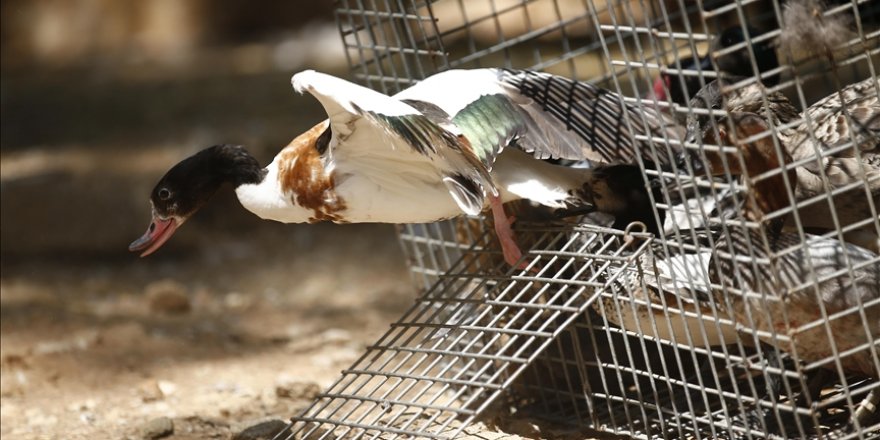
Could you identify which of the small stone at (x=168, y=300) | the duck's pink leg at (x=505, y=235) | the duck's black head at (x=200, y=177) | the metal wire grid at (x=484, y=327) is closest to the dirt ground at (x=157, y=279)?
the small stone at (x=168, y=300)

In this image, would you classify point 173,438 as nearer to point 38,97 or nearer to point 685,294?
point 685,294

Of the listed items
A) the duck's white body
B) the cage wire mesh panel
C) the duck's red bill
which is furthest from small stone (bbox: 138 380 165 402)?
the duck's white body

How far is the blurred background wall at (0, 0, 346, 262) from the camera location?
6.26 m

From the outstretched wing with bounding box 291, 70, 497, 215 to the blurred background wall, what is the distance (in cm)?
353

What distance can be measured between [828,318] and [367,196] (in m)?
1.38

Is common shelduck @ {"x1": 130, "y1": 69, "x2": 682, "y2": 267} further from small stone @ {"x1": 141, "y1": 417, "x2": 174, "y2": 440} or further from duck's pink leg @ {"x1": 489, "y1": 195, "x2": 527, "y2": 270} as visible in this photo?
small stone @ {"x1": 141, "y1": 417, "x2": 174, "y2": 440}

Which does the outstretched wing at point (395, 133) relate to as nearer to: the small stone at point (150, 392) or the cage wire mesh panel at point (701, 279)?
the cage wire mesh panel at point (701, 279)

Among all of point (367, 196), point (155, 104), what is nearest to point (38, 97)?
point (155, 104)

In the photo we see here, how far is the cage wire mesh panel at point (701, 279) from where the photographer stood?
2.37 meters

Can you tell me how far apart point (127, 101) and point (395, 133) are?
225 inches

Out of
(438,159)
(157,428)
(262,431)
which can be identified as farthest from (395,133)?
(157,428)

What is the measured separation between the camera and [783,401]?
10.6ft

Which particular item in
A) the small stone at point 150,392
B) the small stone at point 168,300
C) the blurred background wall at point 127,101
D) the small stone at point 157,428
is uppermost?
the blurred background wall at point 127,101

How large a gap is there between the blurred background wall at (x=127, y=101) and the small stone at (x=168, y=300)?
101 cm
